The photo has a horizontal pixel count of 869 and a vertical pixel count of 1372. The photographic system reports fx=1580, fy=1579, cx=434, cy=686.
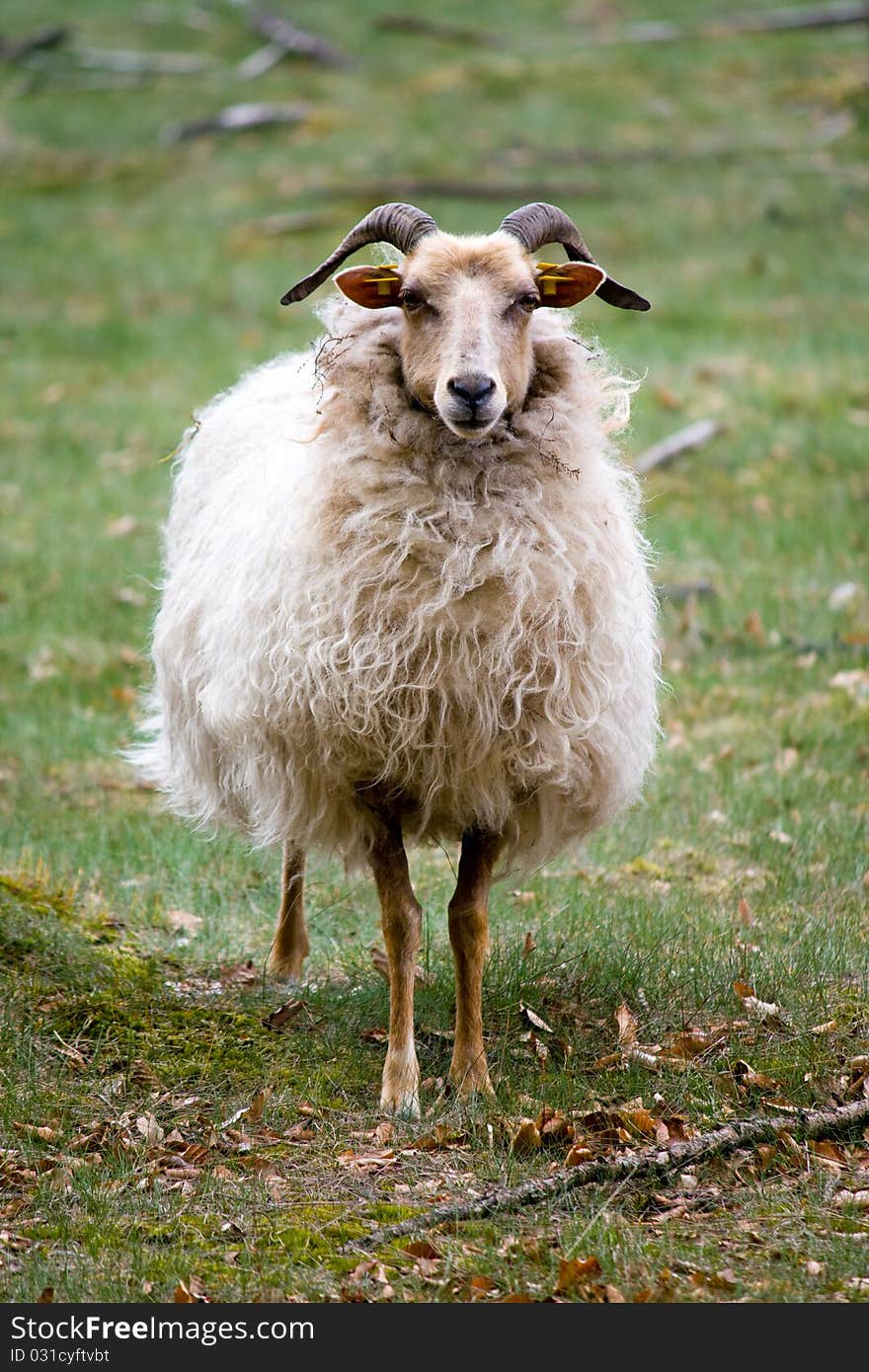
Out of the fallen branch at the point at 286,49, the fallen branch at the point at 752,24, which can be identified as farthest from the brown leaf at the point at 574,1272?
the fallen branch at the point at 752,24

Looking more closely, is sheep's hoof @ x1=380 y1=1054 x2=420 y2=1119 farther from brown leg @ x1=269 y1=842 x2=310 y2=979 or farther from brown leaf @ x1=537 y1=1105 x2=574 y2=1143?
brown leg @ x1=269 y1=842 x2=310 y2=979

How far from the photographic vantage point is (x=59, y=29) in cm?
3055

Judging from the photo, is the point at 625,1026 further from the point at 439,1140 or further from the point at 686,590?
the point at 686,590

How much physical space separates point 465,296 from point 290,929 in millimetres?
2672

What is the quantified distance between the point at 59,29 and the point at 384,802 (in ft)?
96.4

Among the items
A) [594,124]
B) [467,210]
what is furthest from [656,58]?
[467,210]

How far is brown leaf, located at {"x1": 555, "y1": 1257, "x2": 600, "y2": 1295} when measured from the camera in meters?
3.80

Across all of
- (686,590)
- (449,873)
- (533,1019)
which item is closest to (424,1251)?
(533,1019)

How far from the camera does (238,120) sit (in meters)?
24.8

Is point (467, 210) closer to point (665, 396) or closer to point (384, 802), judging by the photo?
point (665, 396)

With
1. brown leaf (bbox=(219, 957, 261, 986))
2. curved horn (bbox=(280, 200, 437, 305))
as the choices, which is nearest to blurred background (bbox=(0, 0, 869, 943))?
brown leaf (bbox=(219, 957, 261, 986))

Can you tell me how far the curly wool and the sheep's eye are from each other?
170 millimetres

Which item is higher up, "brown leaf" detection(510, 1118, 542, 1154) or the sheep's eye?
the sheep's eye

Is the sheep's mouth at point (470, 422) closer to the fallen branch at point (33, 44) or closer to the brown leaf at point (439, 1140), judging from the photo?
the brown leaf at point (439, 1140)
